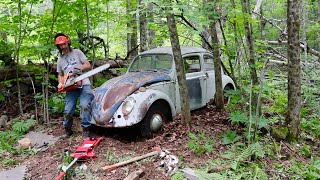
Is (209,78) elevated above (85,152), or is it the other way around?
(209,78)

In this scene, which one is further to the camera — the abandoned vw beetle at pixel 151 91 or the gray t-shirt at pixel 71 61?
the gray t-shirt at pixel 71 61

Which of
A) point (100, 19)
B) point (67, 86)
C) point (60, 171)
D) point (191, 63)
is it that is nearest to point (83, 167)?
point (60, 171)

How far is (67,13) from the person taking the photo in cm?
695

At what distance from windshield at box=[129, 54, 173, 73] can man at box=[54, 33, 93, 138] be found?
4.90 ft

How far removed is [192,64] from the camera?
273 inches

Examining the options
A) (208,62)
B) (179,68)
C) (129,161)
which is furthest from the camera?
(208,62)

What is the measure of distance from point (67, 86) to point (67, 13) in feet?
7.75

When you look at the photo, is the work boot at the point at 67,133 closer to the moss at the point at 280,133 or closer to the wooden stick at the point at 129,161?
the wooden stick at the point at 129,161

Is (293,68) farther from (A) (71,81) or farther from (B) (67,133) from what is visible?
(B) (67,133)

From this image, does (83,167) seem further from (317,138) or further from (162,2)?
(317,138)

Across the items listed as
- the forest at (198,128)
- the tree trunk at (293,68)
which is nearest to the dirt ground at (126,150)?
the forest at (198,128)

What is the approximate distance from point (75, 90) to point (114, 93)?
80 cm

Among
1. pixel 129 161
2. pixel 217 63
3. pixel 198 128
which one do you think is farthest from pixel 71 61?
pixel 217 63

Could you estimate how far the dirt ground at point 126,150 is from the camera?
4223 millimetres
